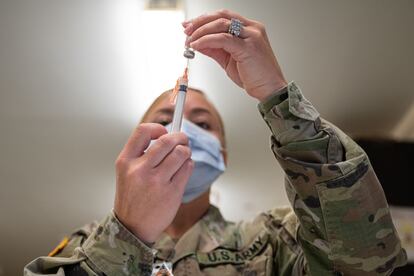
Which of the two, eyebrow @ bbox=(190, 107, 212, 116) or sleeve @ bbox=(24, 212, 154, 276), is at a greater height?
eyebrow @ bbox=(190, 107, 212, 116)

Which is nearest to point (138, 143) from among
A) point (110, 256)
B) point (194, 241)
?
point (110, 256)

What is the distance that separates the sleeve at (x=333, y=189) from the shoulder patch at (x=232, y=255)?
212 mm

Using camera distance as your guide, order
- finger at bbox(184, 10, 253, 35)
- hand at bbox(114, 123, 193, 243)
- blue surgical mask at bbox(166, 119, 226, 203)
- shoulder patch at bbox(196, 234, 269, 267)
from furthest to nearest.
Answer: blue surgical mask at bbox(166, 119, 226, 203) < shoulder patch at bbox(196, 234, 269, 267) < finger at bbox(184, 10, 253, 35) < hand at bbox(114, 123, 193, 243)

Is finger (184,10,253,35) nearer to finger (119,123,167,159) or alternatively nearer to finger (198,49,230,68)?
finger (198,49,230,68)

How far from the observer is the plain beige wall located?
1032 millimetres

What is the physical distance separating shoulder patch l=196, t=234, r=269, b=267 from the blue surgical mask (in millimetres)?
177

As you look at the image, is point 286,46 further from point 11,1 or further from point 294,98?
point 11,1

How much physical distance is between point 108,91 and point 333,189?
2.83ft

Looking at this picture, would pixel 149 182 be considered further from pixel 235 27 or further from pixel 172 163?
pixel 235 27

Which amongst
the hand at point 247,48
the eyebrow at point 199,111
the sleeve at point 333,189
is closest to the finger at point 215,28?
the hand at point 247,48

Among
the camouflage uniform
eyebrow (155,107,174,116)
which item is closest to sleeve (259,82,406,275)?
the camouflage uniform

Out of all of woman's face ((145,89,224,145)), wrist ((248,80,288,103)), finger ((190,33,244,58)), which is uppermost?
finger ((190,33,244,58))

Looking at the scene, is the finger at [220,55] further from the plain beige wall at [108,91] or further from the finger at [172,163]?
the plain beige wall at [108,91]

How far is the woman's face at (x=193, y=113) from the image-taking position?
1028 mm
